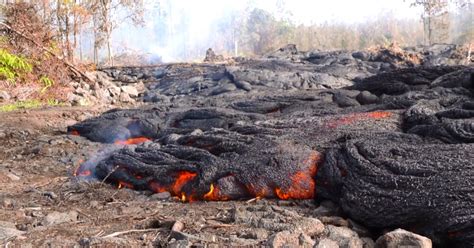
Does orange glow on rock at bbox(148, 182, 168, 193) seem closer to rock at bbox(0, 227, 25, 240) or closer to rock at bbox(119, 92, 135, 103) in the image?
rock at bbox(0, 227, 25, 240)

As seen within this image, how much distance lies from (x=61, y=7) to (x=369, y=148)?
21546 mm

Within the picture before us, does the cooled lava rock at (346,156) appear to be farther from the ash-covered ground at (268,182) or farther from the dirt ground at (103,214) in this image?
the dirt ground at (103,214)

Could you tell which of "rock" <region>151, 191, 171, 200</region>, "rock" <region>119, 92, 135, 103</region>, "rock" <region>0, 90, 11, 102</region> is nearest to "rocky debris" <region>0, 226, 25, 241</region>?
"rock" <region>151, 191, 171, 200</region>

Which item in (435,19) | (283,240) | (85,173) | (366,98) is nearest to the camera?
(283,240)

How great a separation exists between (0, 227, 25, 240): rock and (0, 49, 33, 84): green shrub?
12.2 meters

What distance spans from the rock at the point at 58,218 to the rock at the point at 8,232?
341mm

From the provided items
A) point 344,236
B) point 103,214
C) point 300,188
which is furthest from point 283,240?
point 103,214

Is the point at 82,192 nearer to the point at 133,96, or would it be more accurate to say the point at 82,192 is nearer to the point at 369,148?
the point at 369,148

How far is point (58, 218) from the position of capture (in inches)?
162

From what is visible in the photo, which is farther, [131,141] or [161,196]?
[131,141]

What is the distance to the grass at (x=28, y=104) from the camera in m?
11.9

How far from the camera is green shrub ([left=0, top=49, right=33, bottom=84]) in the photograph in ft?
47.6

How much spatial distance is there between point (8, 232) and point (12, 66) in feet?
41.7

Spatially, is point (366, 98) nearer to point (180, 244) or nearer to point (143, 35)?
point (180, 244)
